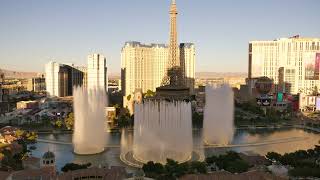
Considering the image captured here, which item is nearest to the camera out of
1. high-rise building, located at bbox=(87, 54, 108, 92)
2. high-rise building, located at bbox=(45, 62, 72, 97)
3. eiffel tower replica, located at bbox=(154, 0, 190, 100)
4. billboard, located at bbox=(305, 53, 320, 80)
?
eiffel tower replica, located at bbox=(154, 0, 190, 100)

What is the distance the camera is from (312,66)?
257 feet

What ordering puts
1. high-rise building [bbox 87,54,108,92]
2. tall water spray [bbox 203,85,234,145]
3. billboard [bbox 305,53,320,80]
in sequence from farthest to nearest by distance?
billboard [bbox 305,53,320,80]
high-rise building [bbox 87,54,108,92]
tall water spray [bbox 203,85,234,145]

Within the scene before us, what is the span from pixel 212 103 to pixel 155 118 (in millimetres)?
11641

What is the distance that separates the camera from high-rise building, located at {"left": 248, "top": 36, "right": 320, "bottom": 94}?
7925cm

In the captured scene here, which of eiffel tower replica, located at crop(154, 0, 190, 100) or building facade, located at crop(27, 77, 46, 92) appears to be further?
building facade, located at crop(27, 77, 46, 92)

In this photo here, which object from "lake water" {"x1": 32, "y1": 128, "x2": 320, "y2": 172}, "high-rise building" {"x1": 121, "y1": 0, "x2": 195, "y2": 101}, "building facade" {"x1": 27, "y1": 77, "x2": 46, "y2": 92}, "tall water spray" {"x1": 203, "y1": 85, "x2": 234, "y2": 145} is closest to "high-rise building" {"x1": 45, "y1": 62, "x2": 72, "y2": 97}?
"high-rise building" {"x1": 121, "y1": 0, "x2": 195, "y2": 101}

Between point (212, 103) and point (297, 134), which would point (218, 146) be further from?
point (297, 134)

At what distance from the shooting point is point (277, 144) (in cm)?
3806

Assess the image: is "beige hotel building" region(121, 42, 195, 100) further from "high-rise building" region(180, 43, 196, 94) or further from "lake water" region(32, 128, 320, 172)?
"lake water" region(32, 128, 320, 172)

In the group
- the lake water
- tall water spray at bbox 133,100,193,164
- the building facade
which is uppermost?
the building facade

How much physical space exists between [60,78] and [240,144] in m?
54.7

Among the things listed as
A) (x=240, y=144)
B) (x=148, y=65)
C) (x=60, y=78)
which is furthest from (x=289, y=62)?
(x=60, y=78)

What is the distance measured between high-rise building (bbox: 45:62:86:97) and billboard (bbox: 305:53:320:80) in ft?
169

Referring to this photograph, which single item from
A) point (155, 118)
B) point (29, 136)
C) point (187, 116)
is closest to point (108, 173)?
point (155, 118)
